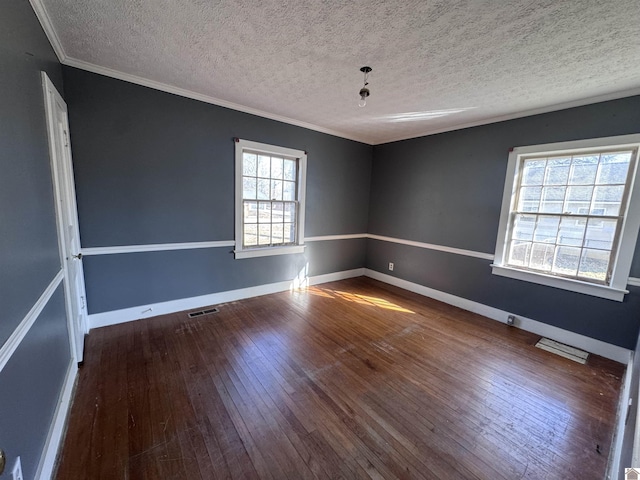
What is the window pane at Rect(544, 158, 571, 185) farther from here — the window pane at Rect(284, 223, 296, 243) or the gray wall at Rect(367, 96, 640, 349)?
the window pane at Rect(284, 223, 296, 243)

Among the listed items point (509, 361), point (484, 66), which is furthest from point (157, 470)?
point (484, 66)

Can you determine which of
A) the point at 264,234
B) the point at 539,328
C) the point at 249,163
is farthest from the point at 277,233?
the point at 539,328

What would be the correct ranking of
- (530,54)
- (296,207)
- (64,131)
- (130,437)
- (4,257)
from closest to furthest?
(4,257)
(130,437)
(530,54)
(64,131)
(296,207)

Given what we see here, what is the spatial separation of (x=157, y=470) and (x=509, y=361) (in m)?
2.94

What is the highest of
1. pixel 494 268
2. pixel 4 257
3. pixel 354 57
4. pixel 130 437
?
pixel 354 57

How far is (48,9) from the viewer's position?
5.60 feet

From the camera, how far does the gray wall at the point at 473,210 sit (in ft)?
8.49

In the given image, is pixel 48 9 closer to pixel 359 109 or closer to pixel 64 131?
pixel 64 131

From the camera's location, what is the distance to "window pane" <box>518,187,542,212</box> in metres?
3.06

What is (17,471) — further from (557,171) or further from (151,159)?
(557,171)

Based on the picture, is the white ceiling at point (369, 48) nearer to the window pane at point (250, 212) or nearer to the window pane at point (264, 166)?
the window pane at point (264, 166)

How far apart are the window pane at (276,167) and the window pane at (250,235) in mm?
822

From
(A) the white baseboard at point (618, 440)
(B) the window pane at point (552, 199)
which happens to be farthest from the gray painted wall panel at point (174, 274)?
(A) the white baseboard at point (618, 440)

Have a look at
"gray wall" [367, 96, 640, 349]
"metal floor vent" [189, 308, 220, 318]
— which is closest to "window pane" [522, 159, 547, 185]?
"gray wall" [367, 96, 640, 349]
